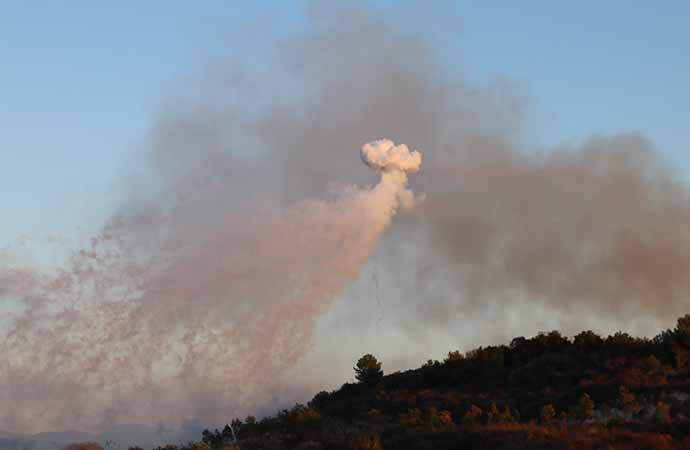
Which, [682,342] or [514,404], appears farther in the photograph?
[682,342]

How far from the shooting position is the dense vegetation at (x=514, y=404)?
31109 mm

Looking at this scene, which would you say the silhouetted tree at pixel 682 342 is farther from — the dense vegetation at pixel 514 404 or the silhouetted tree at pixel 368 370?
the silhouetted tree at pixel 368 370

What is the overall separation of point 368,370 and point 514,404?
60.0 ft

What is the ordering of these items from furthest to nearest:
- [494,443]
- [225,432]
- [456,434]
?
[225,432] → [456,434] → [494,443]

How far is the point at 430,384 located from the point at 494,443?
25128 mm

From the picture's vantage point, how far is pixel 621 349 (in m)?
54.0

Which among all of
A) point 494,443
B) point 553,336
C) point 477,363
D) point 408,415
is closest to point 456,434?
point 494,443

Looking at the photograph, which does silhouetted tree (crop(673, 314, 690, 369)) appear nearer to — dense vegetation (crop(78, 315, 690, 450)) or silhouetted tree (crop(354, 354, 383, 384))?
dense vegetation (crop(78, 315, 690, 450))

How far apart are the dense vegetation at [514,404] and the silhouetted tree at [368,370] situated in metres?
0.08

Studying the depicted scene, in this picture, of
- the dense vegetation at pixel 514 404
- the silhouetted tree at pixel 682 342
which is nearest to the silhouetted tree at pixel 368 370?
the dense vegetation at pixel 514 404

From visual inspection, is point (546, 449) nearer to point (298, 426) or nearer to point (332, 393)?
point (298, 426)

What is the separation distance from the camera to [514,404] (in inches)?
1727

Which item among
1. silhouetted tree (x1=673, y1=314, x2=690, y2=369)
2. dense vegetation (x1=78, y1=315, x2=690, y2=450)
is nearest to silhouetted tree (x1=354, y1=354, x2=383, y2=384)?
dense vegetation (x1=78, y1=315, x2=690, y2=450)

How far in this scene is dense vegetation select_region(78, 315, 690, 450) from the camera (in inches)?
1225
